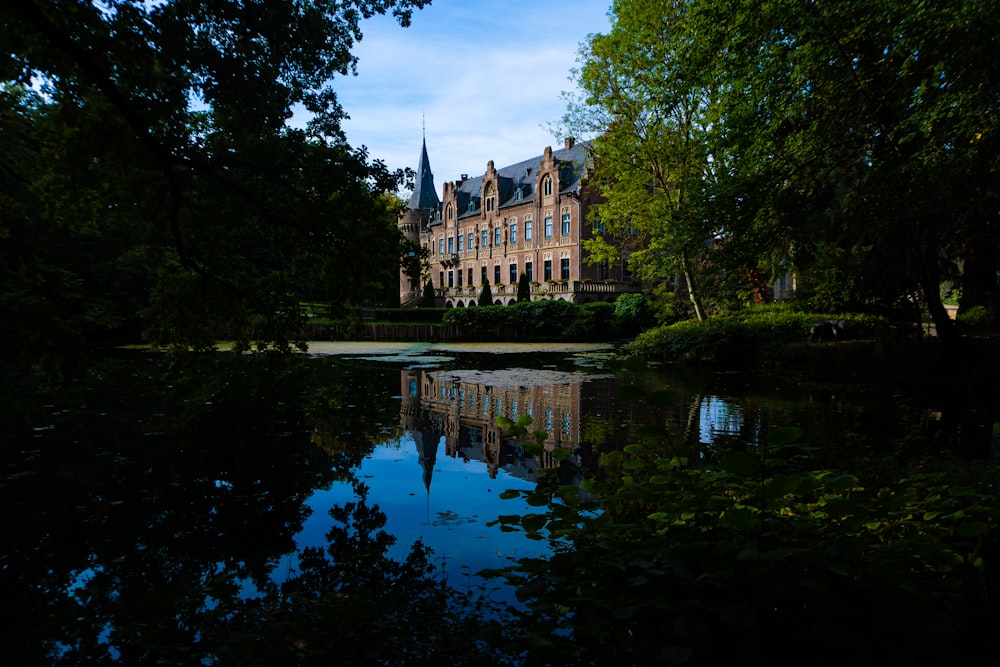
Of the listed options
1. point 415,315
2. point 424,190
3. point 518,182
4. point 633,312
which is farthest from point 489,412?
point 424,190

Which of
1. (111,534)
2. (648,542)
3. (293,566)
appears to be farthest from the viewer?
(111,534)

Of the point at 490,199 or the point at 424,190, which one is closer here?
the point at 490,199

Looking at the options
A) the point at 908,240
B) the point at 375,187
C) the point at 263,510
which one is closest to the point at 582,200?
the point at 908,240

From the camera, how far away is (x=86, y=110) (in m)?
5.90

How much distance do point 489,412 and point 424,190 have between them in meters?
57.6

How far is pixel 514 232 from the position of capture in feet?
166

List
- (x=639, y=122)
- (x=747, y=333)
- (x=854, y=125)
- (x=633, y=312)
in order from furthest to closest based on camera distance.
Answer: (x=633, y=312), (x=639, y=122), (x=747, y=333), (x=854, y=125)

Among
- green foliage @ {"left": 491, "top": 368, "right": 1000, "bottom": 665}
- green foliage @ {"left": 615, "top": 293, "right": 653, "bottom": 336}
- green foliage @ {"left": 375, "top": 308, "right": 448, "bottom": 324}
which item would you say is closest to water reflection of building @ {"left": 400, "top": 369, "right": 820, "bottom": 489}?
green foliage @ {"left": 491, "top": 368, "right": 1000, "bottom": 665}

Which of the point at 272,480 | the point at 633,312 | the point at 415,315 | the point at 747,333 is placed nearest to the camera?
the point at 272,480

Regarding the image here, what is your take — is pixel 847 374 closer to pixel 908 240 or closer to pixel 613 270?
pixel 908 240

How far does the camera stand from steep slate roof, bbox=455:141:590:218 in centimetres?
4594

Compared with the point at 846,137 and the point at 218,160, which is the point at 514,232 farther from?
the point at 218,160

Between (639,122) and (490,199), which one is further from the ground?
(490,199)

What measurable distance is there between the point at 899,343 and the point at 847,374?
122 centimetres
